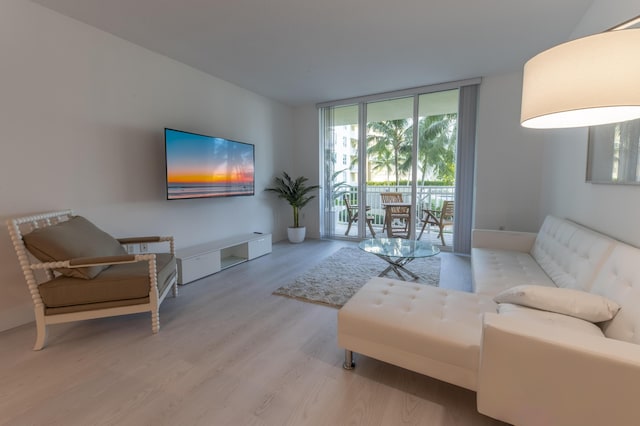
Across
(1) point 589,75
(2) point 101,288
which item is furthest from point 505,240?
(2) point 101,288

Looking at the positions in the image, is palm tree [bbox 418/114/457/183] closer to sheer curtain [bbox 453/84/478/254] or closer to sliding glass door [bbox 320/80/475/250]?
sliding glass door [bbox 320/80/475/250]

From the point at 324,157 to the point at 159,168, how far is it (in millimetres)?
2903

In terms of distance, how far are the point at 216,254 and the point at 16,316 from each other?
1.66 meters

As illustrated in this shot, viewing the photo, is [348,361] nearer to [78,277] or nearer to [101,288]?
[101,288]

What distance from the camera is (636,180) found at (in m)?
1.58

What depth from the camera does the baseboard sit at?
2.10m

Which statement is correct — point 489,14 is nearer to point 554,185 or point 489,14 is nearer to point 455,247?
point 554,185

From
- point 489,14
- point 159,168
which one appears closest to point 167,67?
point 159,168

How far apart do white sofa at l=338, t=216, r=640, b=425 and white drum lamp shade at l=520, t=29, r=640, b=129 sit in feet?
2.69

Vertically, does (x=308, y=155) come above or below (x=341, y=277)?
above

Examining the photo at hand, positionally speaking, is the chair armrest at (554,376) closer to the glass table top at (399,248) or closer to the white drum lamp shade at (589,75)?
the white drum lamp shade at (589,75)

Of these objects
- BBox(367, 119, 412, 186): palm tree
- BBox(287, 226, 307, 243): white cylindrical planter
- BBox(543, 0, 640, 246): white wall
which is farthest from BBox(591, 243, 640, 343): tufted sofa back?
BBox(367, 119, 412, 186): palm tree

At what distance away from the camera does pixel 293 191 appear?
495cm

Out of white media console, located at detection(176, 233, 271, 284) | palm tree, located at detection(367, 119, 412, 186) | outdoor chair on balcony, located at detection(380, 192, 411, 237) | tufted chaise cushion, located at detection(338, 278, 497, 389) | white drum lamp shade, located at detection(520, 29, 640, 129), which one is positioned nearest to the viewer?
white drum lamp shade, located at detection(520, 29, 640, 129)
